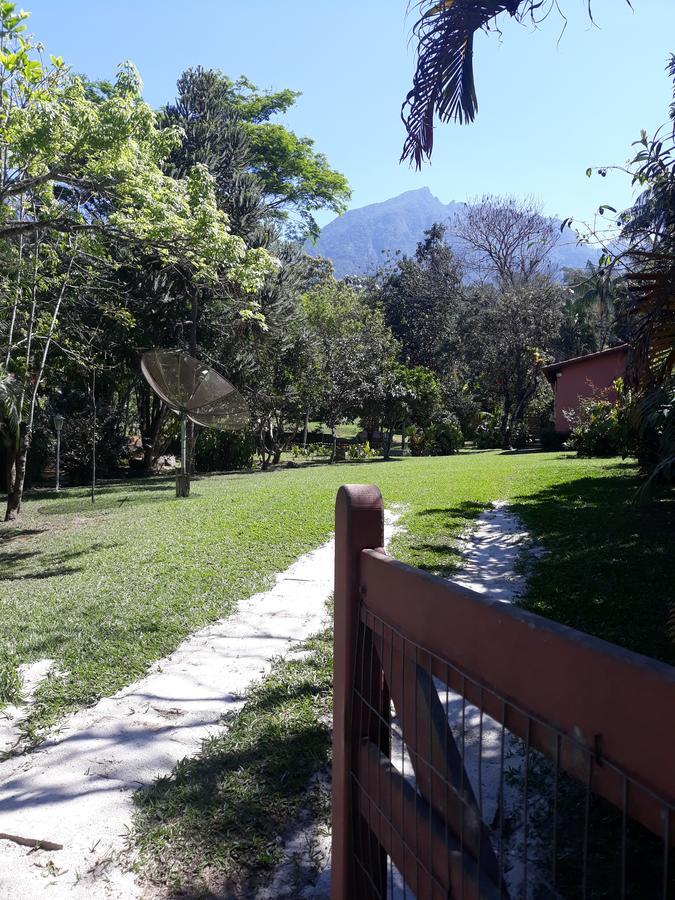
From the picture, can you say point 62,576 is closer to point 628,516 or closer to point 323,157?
point 628,516

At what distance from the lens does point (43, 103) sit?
8062 mm

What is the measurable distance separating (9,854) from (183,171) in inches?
773

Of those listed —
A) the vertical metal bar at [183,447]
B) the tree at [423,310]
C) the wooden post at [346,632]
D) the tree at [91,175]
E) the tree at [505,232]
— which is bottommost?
the wooden post at [346,632]

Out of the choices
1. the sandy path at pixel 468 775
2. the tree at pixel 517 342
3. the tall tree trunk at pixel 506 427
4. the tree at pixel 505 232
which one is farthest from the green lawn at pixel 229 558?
the tree at pixel 505 232

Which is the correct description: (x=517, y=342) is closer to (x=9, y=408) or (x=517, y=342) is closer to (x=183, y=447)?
(x=183, y=447)

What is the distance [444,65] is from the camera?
4605 mm

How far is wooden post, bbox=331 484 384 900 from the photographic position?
182 cm

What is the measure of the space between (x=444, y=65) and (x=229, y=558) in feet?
18.7

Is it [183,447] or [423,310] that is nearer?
[183,447]

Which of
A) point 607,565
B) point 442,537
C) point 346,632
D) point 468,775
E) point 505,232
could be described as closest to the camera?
point 346,632

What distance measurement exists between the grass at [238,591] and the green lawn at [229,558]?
26 millimetres

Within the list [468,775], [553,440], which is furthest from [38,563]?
[553,440]

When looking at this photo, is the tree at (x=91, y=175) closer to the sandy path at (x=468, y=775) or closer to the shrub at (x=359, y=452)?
the sandy path at (x=468, y=775)

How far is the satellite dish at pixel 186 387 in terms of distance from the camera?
37.4ft
